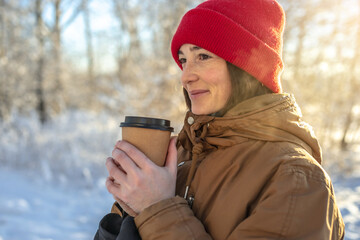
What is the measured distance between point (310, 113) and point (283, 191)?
803 centimetres

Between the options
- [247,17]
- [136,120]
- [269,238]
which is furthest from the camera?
[247,17]

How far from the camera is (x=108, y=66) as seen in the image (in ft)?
70.8

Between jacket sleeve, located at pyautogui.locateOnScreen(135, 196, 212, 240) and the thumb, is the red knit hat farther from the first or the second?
jacket sleeve, located at pyautogui.locateOnScreen(135, 196, 212, 240)

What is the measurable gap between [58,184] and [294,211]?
17.5 ft

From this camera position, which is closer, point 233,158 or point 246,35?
point 233,158

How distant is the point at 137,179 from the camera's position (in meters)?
1.17

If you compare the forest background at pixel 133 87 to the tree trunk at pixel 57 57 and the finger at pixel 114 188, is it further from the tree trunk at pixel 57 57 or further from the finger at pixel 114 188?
the finger at pixel 114 188

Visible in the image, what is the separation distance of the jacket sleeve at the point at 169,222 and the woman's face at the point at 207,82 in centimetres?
50

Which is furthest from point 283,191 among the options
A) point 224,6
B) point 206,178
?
point 224,6

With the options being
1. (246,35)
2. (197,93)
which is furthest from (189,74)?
(246,35)

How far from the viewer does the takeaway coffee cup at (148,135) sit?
124 centimetres

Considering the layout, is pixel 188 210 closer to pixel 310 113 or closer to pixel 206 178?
pixel 206 178

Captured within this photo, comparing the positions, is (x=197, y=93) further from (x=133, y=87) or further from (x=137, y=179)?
(x=133, y=87)

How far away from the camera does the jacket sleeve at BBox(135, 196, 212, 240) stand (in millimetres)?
1062
